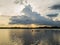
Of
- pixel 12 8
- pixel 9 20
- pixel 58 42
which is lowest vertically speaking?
Answer: pixel 58 42

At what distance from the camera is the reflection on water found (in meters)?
1.63

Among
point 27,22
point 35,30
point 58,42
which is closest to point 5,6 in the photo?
point 27,22

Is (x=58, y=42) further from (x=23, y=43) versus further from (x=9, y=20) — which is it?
(x=9, y=20)

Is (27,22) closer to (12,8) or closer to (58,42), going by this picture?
(12,8)

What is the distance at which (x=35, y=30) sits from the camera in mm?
1646

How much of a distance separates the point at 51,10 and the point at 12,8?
0.38 meters

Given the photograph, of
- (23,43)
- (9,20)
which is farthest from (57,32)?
(9,20)

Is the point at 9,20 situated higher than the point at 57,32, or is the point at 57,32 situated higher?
the point at 9,20

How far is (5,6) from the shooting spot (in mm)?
1696

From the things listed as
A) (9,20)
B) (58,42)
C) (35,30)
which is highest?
(9,20)

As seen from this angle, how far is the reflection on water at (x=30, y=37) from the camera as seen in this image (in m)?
1.63

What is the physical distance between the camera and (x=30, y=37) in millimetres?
1646

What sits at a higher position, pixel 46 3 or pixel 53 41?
pixel 46 3

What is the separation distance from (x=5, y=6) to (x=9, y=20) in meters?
0.15
